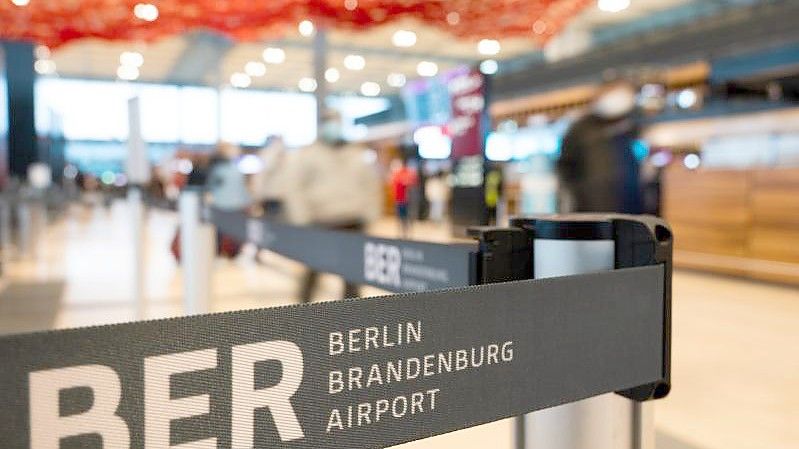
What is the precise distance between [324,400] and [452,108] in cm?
492

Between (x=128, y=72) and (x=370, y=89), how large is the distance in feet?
31.5

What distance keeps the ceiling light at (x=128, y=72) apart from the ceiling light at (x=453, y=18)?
74.0ft

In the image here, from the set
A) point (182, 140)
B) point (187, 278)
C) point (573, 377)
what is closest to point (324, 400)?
point (573, 377)

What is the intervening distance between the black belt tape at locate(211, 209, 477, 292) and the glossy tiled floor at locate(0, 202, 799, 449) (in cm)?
54

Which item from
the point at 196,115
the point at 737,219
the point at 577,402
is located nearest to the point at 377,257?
the point at 577,402

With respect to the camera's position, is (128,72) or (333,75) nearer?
(333,75)

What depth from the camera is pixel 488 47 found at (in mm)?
20578

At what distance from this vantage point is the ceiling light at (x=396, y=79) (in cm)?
2514

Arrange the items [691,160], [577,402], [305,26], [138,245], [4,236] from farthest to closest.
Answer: [691,160]
[4,236]
[305,26]
[138,245]
[577,402]

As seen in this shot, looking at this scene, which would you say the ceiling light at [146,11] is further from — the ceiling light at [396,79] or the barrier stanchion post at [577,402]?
the ceiling light at [396,79]

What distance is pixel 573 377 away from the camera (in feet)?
3.57

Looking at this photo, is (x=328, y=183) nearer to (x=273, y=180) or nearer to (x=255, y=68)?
(x=273, y=180)

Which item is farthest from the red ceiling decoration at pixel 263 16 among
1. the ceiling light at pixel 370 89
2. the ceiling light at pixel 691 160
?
the ceiling light at pixel 370 89

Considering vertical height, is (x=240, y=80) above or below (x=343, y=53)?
above
